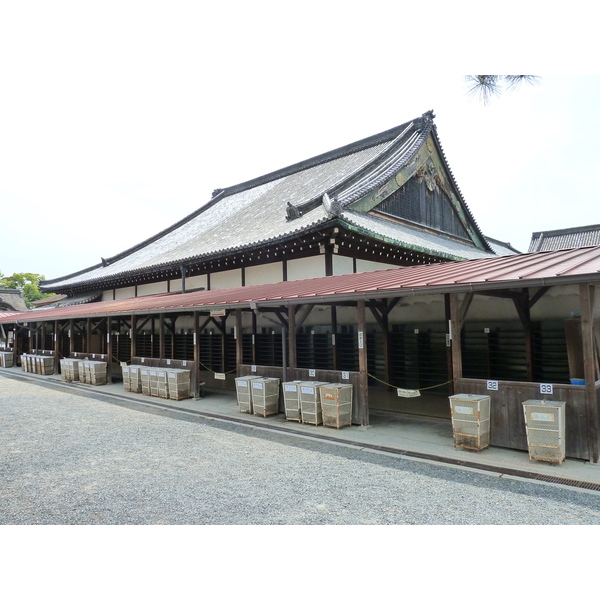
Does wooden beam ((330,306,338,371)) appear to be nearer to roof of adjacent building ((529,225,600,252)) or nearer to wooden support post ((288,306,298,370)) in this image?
wooden support post ((288,306,298,370))

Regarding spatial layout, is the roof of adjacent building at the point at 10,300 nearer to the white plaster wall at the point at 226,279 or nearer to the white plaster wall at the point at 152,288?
the white plaster wall at the point at 152,288

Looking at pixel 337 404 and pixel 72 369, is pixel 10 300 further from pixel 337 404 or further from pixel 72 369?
pixel 337 404

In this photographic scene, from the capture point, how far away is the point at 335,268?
11.7 metres

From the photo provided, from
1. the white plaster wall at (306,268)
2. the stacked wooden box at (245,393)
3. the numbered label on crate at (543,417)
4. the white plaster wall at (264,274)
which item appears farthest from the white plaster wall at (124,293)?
the numbered label on crate at (543,417)

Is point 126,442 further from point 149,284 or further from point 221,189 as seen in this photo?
point 221,189

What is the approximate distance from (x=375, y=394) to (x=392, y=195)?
7.46 meters

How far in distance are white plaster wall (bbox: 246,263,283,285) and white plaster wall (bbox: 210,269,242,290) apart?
0.48 m

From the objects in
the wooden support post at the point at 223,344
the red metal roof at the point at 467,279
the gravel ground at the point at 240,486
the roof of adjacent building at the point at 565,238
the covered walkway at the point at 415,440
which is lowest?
the covered walkway at the point at 415,440

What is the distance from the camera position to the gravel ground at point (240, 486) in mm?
4340

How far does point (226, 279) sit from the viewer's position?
15.0 metres

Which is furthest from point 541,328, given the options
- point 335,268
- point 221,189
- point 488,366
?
point 221,189

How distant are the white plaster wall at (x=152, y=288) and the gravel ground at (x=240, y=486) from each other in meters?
9.96

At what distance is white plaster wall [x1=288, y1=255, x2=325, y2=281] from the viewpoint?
1180cm

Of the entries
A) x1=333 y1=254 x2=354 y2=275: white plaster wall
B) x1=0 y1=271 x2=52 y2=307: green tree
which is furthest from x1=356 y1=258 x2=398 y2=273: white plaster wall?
x1=0 y1=271 x2=52 y2=307: green tree
